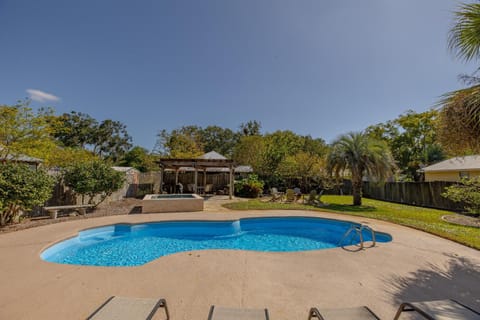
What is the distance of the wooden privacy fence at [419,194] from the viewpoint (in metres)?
12.6

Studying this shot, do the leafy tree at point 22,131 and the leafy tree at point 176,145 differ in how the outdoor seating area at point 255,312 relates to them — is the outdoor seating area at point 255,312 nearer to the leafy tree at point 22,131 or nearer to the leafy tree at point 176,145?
the leafy tree at point 22,131

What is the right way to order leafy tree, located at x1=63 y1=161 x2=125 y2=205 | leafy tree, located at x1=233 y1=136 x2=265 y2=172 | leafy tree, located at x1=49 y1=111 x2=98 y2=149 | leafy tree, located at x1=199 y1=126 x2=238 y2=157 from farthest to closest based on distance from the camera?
leafy tree, located at x1=199 y1=126 x2=238 y2=157
leafy tree, located at x1=49 y1=111 x2=98 y2=149
leafy tree, located at x1=233 y1=136 x2=265 y2=172
leafy tree, located at x1=63 y1=161 x2=125 y2=205

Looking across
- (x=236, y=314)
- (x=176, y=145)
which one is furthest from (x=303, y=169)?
(x=236, y=314)

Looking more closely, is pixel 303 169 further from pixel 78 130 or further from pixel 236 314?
pixel 78 130

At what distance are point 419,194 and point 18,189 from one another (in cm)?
2098

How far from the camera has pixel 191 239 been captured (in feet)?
24.4

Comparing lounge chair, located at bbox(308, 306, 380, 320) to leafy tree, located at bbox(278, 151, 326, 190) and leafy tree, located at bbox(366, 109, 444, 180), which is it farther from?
leafy tree, located at bbox(366, 109, 444, 180)

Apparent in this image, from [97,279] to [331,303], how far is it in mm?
3695

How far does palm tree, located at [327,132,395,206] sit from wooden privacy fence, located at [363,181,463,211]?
1084mm

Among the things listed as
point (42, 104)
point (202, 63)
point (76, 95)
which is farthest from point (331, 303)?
point (76, 95)

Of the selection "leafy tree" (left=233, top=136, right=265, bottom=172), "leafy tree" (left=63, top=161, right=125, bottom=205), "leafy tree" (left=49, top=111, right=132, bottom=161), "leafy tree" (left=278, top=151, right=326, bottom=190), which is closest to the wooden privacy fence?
"leafy tree" (left=278, top=151, right=326, bottom=190)

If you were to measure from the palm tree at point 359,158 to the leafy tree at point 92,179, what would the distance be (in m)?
12.3

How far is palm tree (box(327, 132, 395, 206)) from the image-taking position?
12008 millimetres

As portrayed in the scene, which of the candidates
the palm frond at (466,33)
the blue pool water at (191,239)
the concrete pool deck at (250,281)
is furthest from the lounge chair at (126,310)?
the palm frond at (466,33)
